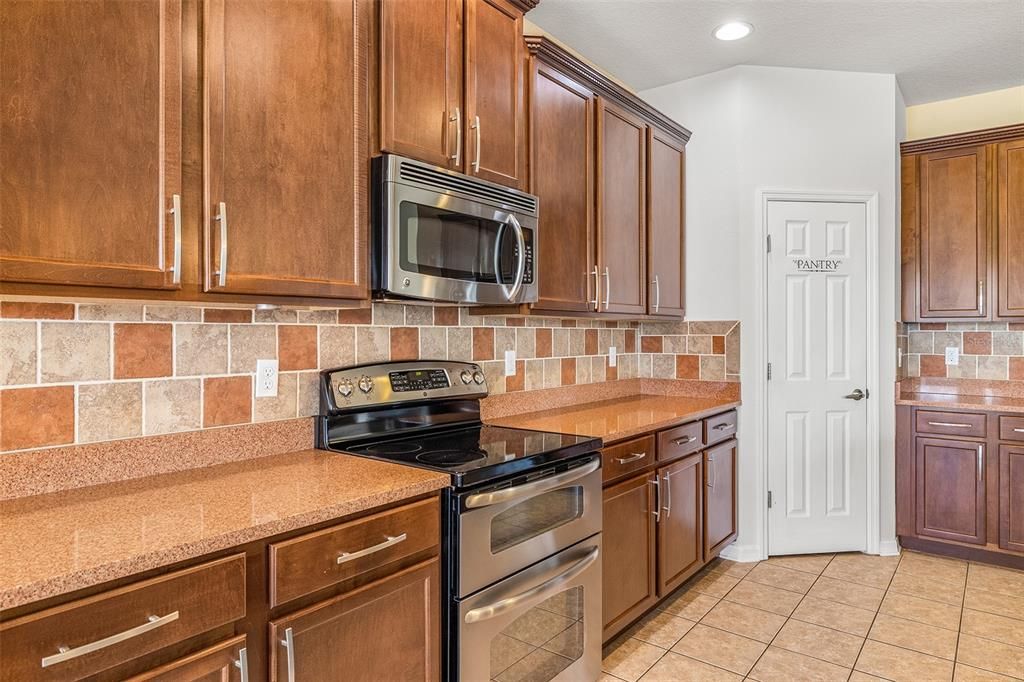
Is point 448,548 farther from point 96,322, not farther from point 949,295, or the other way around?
point 949,295

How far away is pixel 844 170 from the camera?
3.49 meters

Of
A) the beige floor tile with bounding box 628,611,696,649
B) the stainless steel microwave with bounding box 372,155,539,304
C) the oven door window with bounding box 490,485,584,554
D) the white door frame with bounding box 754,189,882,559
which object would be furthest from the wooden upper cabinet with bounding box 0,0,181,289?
the white door frame with bounding box 754,189,882,559

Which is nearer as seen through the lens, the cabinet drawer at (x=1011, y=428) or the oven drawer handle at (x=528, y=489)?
the oven drawer handle at (x=528, y=489)

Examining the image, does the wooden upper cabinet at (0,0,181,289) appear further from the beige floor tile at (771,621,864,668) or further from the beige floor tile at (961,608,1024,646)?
the beige floor tile at (961,608,1024,646)

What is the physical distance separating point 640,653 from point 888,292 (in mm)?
2407

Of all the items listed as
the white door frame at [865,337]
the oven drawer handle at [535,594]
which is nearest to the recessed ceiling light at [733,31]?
the white door frame at [865,337]

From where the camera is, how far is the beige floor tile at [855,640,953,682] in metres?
2.25

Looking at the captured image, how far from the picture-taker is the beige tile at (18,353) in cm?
136

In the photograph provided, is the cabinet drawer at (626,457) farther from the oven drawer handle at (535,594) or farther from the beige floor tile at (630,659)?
the beige floor tile at (630,659)

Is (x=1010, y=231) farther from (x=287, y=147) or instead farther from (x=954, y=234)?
(x=287, y=147)

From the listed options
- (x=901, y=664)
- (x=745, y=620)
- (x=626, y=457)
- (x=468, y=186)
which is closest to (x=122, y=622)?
(x=468, y=186)

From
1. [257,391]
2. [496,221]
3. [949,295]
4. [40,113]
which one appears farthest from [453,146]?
[949,295]

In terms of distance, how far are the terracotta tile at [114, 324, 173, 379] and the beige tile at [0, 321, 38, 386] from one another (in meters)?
0.17

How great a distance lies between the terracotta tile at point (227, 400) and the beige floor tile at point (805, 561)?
9.32 feet
